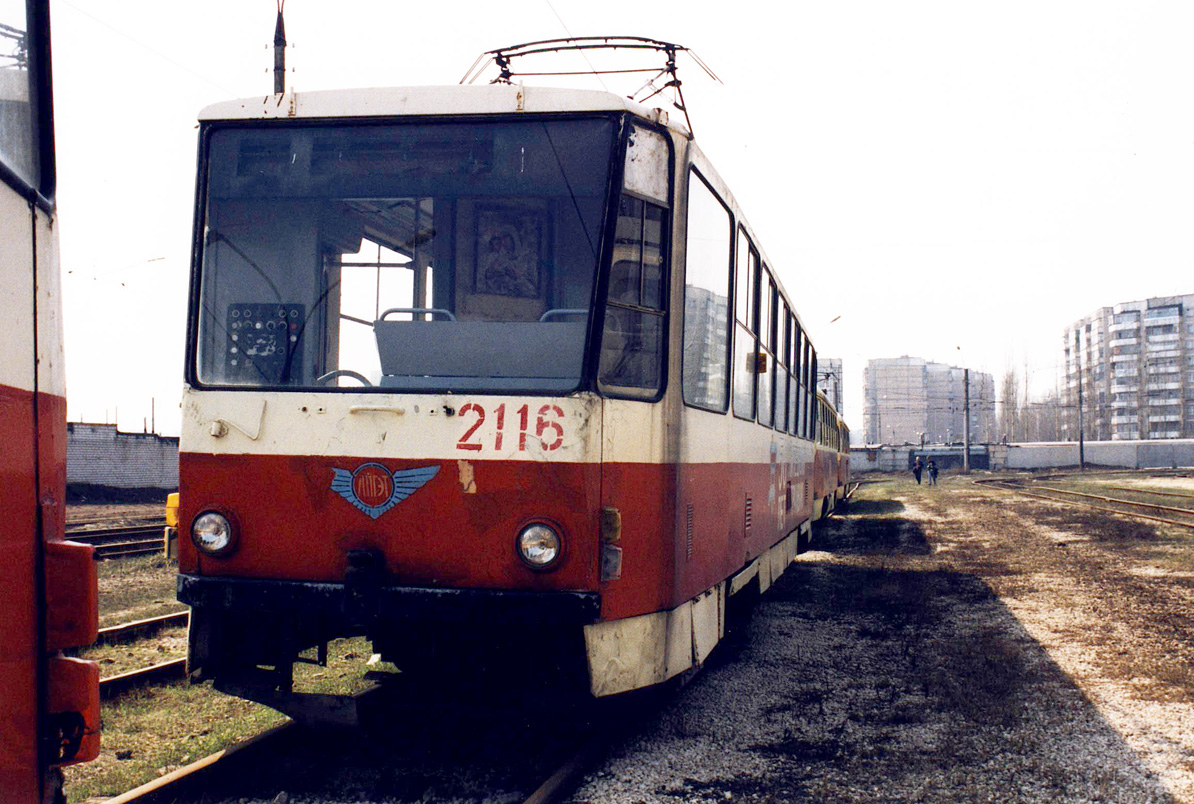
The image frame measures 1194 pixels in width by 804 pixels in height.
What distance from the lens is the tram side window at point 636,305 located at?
4516 mm

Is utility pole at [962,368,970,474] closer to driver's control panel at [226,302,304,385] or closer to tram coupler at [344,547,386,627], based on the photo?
driver's control panel at [226,302,304,385]

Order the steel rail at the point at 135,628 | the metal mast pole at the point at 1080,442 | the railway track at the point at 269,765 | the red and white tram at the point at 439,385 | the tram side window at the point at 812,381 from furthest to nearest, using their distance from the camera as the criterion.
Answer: the metal mast pole at the point at 1080,442 < the tram side window at the point at 812,381 < the steel rail at the point at 135,628 < the red and white tram at the point at 439,385 < the railway track at the point at 269,765

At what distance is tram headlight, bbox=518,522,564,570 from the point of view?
425 centimetres

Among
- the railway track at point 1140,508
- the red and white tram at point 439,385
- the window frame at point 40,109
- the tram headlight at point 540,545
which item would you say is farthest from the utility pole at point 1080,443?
the window frame at point 40,109

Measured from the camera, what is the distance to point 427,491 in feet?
14.3

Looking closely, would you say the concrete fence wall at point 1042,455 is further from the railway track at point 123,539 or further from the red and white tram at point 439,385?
the red and white tram at point 439,385

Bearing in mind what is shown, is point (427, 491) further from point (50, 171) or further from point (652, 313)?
point (50, 171)

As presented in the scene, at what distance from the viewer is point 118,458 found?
3119 cm

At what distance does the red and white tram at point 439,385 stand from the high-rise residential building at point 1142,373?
345ft

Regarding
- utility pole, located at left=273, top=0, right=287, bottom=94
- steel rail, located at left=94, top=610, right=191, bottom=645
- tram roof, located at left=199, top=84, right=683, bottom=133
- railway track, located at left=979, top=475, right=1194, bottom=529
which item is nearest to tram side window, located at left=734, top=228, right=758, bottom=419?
tram roof, located at left=199, top=84, right=683, bottom=133

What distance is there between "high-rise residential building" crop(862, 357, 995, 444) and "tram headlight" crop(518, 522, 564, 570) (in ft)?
409

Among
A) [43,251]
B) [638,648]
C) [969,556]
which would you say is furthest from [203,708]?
[969,556]

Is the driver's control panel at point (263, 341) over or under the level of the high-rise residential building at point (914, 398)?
under

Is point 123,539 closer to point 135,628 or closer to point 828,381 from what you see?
point 135,628
